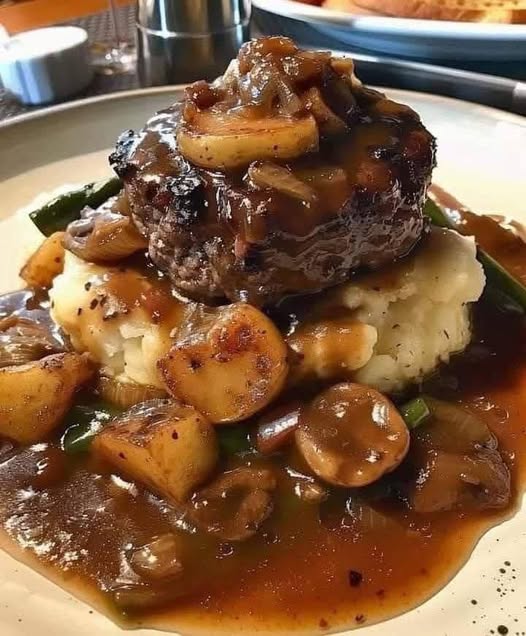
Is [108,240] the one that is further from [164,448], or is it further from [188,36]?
[188,36]

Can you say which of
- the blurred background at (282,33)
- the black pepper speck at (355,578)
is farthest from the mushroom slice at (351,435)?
the blurred background at (282,33)

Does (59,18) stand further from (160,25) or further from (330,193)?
(330,193)

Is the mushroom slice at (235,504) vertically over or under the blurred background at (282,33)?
under

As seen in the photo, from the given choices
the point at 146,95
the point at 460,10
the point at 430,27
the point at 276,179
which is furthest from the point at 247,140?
the point at 460,10

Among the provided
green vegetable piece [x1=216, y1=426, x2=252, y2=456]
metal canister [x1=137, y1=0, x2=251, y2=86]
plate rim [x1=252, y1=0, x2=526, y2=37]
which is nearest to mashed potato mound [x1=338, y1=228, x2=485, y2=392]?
green vegetable piece [x1=216, y1=426, x2=252, y2=456]

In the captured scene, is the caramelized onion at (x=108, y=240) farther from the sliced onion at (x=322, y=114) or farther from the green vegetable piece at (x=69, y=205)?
the sliced onion at (x=322, y=114)
